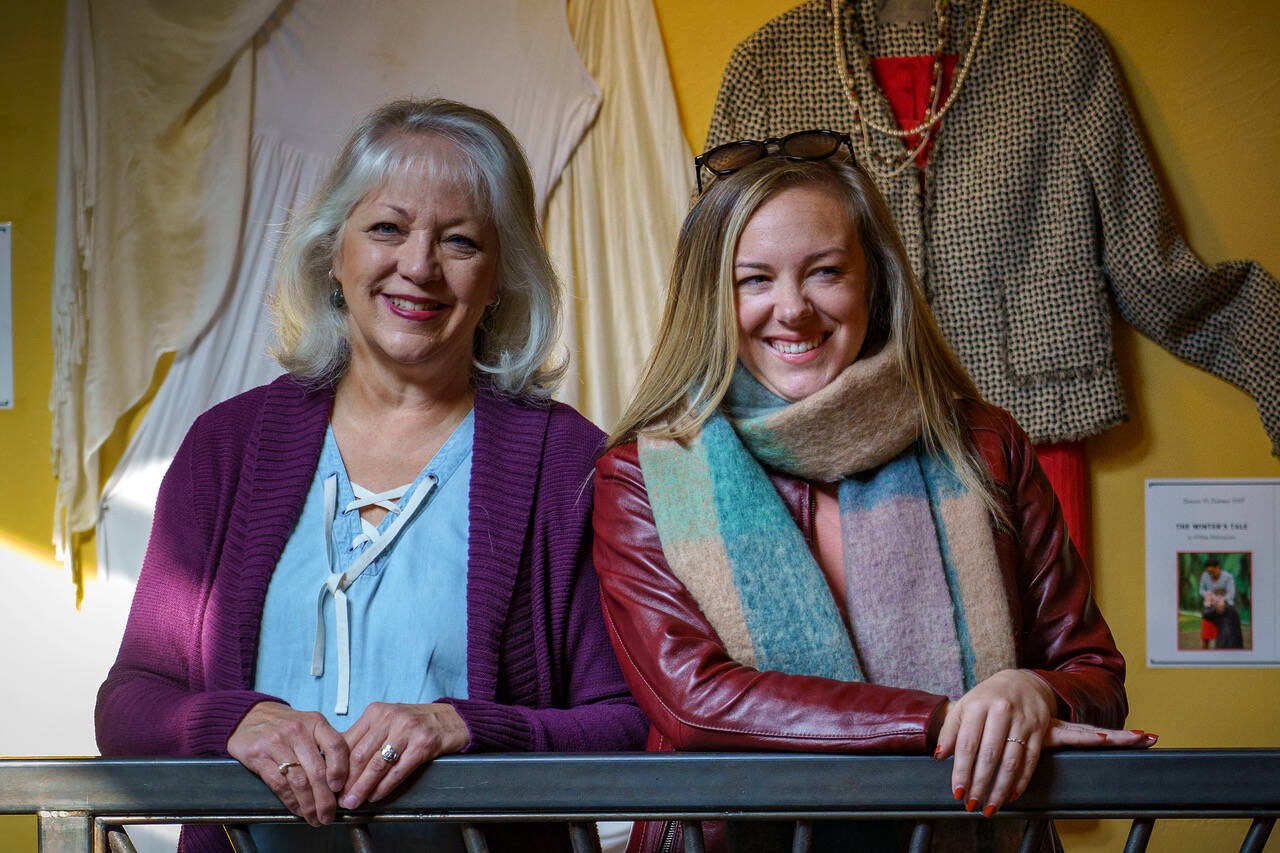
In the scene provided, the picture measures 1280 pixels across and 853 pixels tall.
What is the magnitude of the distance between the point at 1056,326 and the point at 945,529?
142 cm

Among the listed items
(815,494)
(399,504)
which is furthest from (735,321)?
(399,504)

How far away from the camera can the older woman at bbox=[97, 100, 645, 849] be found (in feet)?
4.57

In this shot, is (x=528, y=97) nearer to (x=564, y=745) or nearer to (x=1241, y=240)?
(x=1241, y=240)

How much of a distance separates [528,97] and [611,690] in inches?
72.8

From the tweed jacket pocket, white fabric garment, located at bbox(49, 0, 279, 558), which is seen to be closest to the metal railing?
the tweed jacket pocket

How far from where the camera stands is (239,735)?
3.80 feet

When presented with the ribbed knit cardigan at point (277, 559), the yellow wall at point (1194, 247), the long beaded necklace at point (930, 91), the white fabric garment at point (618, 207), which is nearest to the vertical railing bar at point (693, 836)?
the ribbed knit cardigan at point (277, 559)

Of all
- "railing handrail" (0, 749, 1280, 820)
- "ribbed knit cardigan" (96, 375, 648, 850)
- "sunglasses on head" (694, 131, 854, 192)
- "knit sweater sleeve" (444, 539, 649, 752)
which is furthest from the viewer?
"sunglasses on head" (694, 131, 854, 192)

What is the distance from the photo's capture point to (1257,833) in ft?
3.09

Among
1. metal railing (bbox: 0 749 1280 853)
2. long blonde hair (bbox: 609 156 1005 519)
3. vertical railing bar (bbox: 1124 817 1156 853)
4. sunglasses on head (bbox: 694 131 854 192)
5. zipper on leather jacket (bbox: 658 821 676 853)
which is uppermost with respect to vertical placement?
sunglasses on head (bbox: 694 131 854 192)

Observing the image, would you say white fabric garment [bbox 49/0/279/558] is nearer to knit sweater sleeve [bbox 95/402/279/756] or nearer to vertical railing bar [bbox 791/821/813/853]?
knit sweater sleeve [bbox 95/402/279/756]

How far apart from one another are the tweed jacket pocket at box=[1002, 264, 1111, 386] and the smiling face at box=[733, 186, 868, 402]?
4.43ft

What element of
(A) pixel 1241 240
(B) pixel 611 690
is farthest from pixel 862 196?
(A) pixel 1241 240

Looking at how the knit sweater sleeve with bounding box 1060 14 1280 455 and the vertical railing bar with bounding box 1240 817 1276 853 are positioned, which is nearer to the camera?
the vertical railing bar with bounding box 1240 817 1276 853
